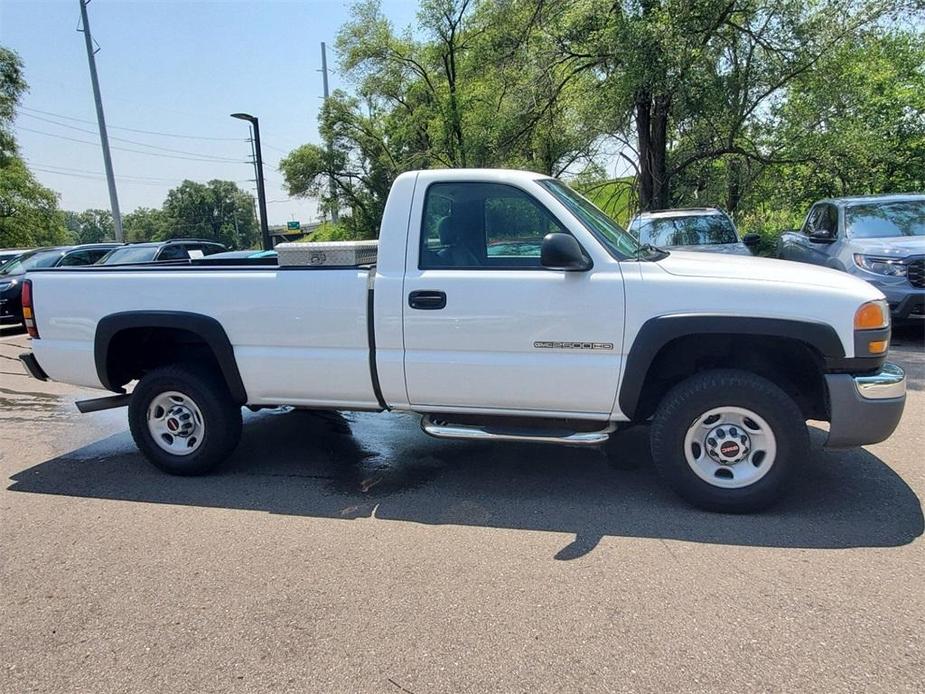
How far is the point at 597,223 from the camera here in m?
4.20

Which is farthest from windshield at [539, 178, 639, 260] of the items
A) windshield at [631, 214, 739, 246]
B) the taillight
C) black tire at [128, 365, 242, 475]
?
windshield at [631, 214, 739, 246]

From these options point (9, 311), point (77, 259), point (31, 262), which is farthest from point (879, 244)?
point (31, 262)

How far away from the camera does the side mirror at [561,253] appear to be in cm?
370

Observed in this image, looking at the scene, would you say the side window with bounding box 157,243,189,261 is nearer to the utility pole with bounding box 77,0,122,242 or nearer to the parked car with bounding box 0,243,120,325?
the parked car with bounding box 0,243,120,325

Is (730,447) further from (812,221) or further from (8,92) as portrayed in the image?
(8,92)

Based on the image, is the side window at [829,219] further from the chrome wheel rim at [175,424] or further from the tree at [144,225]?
the tree at [144,225]

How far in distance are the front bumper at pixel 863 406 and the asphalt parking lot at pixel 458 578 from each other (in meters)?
0.51

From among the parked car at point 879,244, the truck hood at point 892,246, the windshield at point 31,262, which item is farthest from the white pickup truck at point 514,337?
the windshield at point 31,262

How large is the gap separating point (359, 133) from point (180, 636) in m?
28.3

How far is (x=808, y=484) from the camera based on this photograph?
13.7 feet

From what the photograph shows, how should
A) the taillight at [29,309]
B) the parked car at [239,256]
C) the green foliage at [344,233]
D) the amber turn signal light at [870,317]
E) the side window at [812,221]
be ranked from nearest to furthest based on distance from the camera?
the amber turn signal light at [870,317], the taillight at [29,309], the parked car at [239,256], the side window at [812,221], the green foliage at [344,233]

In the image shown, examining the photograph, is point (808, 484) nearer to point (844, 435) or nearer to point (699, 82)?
point (844, 435)

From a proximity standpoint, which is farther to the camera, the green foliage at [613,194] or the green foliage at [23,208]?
the green foliage at [23,208]

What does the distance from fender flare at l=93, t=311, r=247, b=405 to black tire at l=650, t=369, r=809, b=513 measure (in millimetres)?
2865
